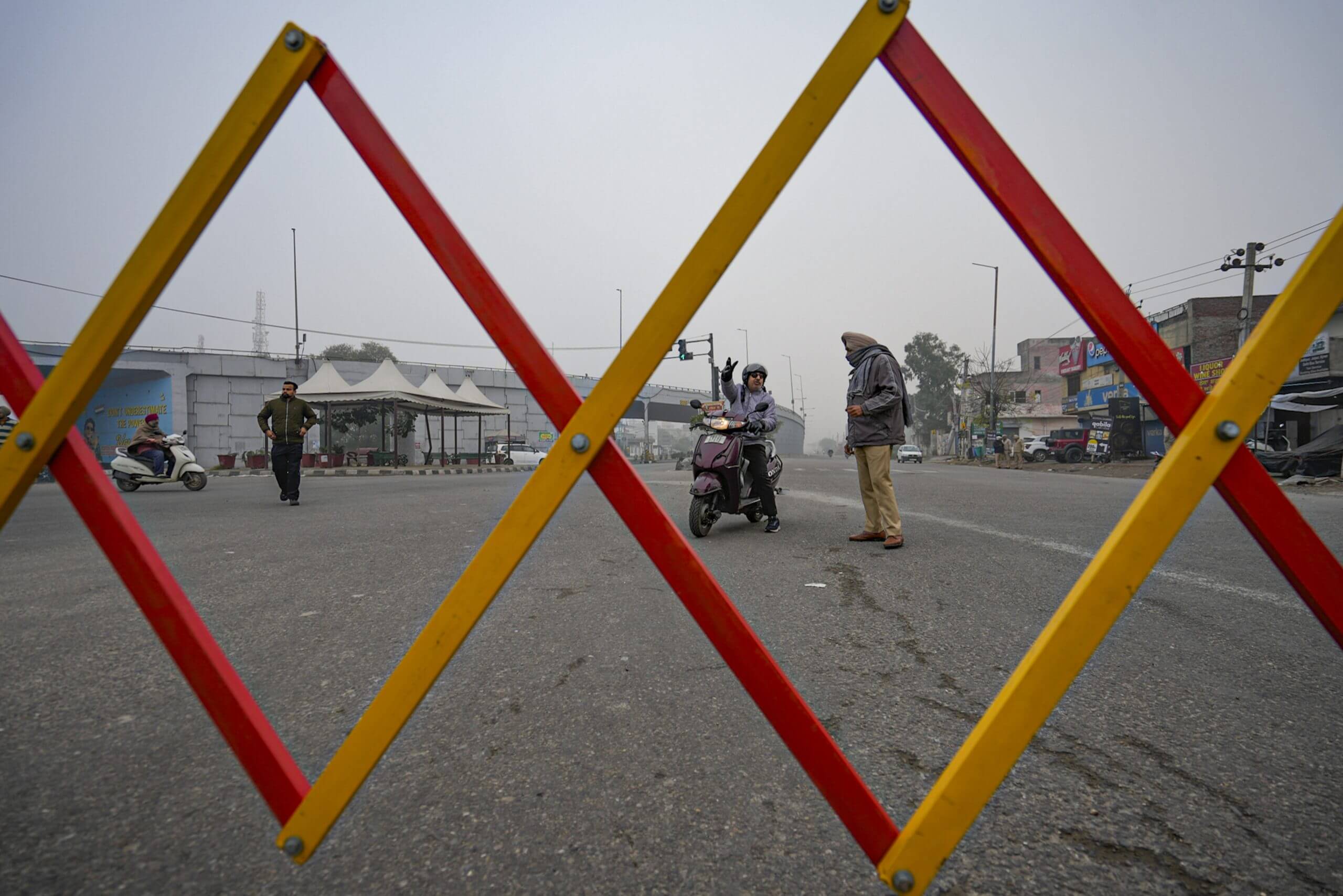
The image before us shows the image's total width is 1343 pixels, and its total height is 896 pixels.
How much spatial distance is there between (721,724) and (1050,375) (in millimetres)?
69027

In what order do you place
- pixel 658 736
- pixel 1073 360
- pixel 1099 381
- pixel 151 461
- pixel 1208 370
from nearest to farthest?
pixel 658 736
pixel 151 461
pixel 1208 370
pixel 1099 381
pixel 1073 360

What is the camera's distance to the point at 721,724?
213 cm

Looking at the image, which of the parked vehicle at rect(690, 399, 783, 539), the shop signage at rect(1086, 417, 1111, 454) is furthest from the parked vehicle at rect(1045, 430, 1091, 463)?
the parked vehicle at rect(690, 399, 783, 539)

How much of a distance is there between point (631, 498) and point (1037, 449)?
127ft

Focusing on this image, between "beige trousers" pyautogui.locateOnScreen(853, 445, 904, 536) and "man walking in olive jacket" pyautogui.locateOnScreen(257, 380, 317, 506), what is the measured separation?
734 centimetres

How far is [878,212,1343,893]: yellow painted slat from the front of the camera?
106 cm

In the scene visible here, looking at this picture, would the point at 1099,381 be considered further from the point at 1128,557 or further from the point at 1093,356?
the point at 1128,557

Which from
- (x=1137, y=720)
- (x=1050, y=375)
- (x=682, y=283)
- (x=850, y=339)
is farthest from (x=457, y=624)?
(x=1050, y=375)

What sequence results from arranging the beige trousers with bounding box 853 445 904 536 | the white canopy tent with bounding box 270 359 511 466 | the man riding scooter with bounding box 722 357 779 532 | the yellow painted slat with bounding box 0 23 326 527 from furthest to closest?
the white canopy tent with bounding box 270 359 511 466, the man riding scooter with bounding box 722 357 779 532, the beige trousers with bounding box 853 445 904 536, the yellow painted slat with bounding box 0 23 326 527

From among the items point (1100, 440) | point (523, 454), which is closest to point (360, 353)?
point (523, 454)

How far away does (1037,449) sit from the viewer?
35.6 meters

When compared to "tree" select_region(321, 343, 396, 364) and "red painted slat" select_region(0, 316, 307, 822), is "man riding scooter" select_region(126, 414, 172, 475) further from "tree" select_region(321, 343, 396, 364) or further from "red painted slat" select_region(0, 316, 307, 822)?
"tree" select_region(321, 343, 396, 364)

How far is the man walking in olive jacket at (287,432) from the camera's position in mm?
9570

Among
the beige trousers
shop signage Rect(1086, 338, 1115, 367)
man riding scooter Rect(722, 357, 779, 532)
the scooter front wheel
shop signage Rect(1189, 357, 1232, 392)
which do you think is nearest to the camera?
the beige trousers
